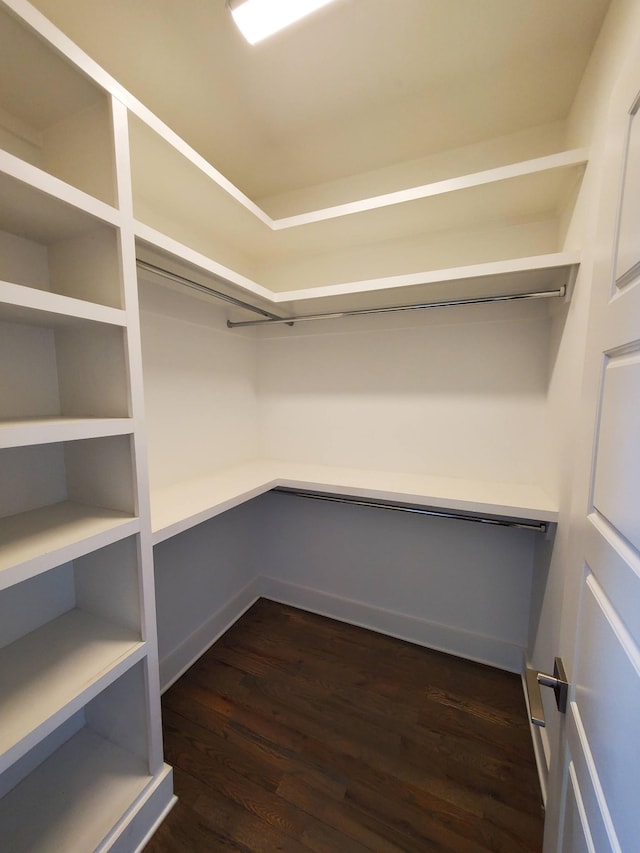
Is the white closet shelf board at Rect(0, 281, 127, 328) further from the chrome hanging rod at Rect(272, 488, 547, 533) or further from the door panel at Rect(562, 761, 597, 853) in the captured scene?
the door panel at Rect(562, 761, 597, 853)

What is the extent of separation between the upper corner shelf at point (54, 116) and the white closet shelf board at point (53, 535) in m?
0.92

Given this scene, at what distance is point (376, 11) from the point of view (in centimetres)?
100

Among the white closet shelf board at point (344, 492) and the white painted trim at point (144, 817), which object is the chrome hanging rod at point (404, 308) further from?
the white painted trim at point (144, 817)

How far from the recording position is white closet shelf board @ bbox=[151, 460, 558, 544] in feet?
4.14

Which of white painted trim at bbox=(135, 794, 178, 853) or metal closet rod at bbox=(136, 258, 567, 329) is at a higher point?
metal closet rod at bbox=(136, 258, 567, 329)

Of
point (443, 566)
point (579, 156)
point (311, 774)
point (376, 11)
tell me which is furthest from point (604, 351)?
point (311, 774)

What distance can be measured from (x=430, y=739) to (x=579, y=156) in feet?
7.45

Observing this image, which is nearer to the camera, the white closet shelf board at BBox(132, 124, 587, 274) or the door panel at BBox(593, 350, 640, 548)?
the door panel at BBox(593, 350, 640, 548)

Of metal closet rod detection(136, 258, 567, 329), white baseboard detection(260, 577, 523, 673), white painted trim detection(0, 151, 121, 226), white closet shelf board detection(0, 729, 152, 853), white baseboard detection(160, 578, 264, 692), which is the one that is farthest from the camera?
white baseboard detection(260, 577, 523, 673)

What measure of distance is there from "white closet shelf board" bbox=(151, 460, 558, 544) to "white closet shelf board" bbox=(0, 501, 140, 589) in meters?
0.15

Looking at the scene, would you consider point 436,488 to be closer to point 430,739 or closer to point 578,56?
point 430,739

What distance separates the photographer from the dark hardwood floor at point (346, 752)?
3.51ft

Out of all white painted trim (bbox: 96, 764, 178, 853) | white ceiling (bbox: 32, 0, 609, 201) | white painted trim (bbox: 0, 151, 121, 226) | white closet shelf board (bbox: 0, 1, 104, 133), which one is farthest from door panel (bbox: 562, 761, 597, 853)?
white ceiling (bbox: 32, 0, 609, 201)

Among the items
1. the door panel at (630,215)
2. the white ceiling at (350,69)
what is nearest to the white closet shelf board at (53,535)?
the door panel at (630,215)
